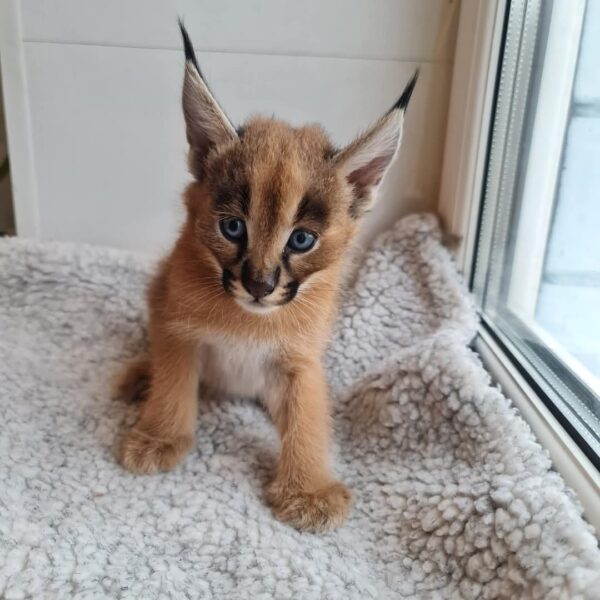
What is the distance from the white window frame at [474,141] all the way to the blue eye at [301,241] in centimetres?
42

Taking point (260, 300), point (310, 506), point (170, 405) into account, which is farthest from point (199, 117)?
point (310, 506)

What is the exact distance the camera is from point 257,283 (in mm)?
820

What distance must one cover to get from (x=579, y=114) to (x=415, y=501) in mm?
665

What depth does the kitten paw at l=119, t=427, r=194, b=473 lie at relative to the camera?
97cm

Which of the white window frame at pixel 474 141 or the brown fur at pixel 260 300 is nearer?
the brown fur at pixel 260 300

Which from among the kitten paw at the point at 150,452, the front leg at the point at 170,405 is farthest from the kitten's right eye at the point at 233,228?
the kitten paw at the point at 150,452

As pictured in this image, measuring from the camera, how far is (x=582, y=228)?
1.04 m

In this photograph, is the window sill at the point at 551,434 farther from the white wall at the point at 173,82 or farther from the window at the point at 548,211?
the white wall at the point at 173,82

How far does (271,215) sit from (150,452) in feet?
1.37

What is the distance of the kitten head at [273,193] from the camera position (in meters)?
0.83

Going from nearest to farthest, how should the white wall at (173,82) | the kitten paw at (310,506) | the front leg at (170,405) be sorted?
the kitten paw at (310,506)
the front leg at (170,405)
the white wall at (173,82)

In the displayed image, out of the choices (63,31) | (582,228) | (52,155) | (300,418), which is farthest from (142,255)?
(582,228)

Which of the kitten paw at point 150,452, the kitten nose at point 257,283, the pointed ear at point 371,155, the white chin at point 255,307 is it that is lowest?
the kitten paw at point 150,452

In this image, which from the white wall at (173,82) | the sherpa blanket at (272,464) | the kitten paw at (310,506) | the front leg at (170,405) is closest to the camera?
the sherpa blanket at (272,464)
